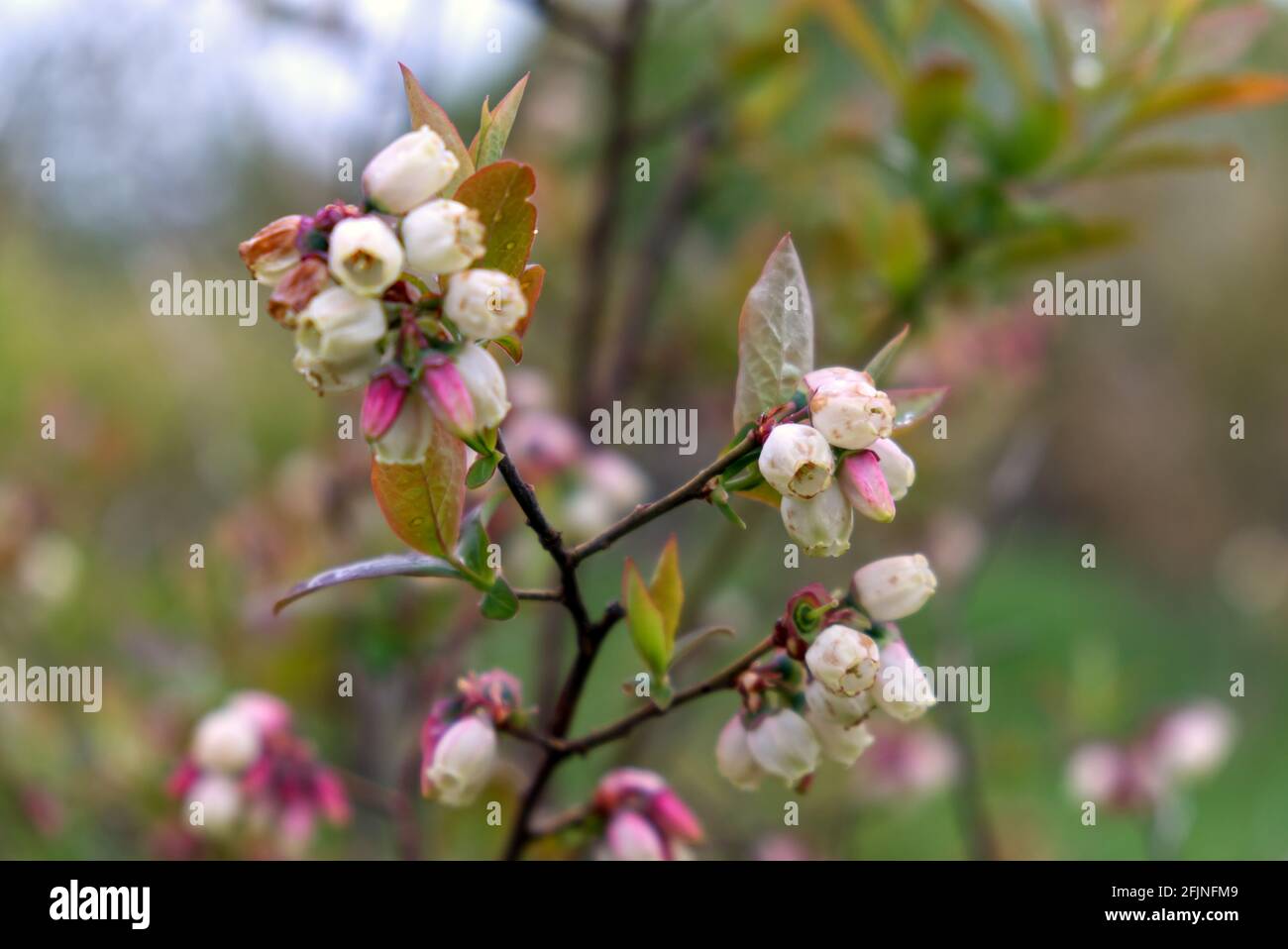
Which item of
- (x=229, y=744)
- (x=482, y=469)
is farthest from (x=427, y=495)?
→ (x=229, y=744)

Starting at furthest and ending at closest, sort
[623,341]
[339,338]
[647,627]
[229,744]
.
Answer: [623,341] < [229,744] < [647,627] < [339,338]

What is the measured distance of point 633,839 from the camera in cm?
52

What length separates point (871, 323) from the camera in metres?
0.92

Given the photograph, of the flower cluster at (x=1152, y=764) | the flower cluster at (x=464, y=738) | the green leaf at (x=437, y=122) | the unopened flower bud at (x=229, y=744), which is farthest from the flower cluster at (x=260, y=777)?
the flower cluster at (x=1152, y=764)

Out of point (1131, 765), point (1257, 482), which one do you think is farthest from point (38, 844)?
point (1257, 482)

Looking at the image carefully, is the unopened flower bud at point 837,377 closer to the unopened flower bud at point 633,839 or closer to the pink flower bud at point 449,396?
the pink flower bud at point 449,396

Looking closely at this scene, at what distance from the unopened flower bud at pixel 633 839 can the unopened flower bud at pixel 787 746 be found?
9 cm

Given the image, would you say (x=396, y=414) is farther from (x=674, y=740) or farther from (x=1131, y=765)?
(x=674, y=740)

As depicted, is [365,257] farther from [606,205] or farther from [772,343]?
[606,205]

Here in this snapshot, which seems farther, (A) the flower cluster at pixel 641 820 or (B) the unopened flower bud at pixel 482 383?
(A) the flower cluster at pixel 641 820

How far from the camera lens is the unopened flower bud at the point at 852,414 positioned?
1.28 ft

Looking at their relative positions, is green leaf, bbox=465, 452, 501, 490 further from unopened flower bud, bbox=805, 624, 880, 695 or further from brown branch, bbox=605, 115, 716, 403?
brown branch, bbox=605, 115, 716, 403

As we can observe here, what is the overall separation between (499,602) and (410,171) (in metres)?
0.18
